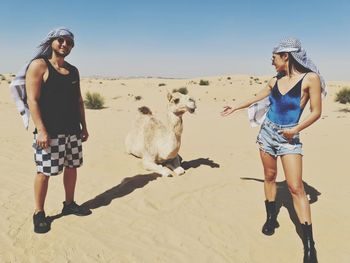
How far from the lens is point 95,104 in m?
20.0

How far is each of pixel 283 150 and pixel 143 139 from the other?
370 centimetres

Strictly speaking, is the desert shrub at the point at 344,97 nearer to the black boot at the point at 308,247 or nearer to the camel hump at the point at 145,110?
the camel hump at the point at 145,110

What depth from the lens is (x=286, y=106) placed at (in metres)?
4.11

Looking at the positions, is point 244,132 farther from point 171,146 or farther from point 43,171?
point 43,171

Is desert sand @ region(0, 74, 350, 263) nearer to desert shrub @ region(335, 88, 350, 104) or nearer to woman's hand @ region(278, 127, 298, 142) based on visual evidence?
woman's hand @ region(278, 127, 298, 142)

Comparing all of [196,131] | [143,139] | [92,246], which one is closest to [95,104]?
[196,131]

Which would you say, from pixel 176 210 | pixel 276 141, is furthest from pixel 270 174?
pixel 176 210

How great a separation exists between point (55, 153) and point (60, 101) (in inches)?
24.6

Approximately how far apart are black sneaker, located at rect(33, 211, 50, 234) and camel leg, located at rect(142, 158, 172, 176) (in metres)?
2.58

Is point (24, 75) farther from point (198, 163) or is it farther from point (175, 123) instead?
point (198, 163)

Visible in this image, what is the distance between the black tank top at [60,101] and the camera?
423cm

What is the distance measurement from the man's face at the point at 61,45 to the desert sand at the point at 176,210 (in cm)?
215

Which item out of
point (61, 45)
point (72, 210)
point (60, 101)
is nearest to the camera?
point (61, 45)

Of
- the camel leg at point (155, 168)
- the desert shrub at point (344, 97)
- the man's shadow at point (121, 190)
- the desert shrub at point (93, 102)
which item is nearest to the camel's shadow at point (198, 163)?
the man's shadow at point (121, 190)
